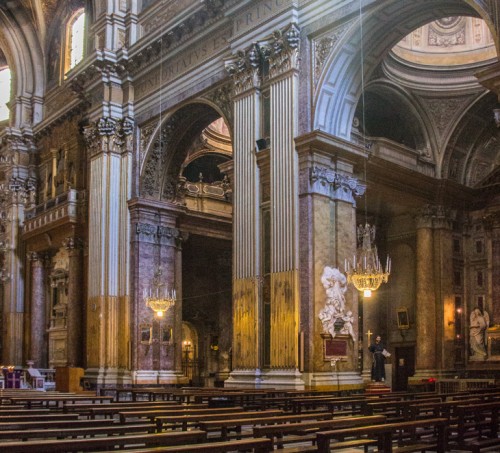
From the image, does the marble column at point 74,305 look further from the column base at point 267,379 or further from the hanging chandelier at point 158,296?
the column base at point 267,379

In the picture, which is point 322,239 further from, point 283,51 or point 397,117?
point 397,117

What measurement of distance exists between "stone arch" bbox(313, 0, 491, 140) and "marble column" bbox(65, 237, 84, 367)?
483 inches

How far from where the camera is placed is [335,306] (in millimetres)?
16078

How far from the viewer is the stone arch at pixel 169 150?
22.3m

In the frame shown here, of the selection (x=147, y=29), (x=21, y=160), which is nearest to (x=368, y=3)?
(x=147, y=29)

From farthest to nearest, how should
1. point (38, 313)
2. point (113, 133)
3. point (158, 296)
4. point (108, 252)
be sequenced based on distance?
point (38, 313) → point (113, 133) → point (108, 252) → point (158, 296)

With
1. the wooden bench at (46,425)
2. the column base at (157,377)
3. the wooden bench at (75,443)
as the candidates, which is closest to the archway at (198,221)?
the column base at (157,377)

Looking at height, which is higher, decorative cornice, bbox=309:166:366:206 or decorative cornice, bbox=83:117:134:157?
decorative cornice, bbox=83:117:134:157

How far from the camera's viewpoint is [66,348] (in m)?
26.7

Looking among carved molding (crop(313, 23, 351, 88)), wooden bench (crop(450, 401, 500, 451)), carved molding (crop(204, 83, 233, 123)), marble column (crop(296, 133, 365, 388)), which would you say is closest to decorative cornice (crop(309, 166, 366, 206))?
marble column (crop(296, 133, 365, 388))

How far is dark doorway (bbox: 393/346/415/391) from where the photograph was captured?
23141 mm

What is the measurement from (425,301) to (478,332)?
177cm

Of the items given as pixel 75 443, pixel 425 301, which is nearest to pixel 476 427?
pixel 75 443

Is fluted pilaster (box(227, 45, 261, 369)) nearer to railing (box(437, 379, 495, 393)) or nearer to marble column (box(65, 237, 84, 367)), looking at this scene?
railing (box(437, 379, 495, 393))
